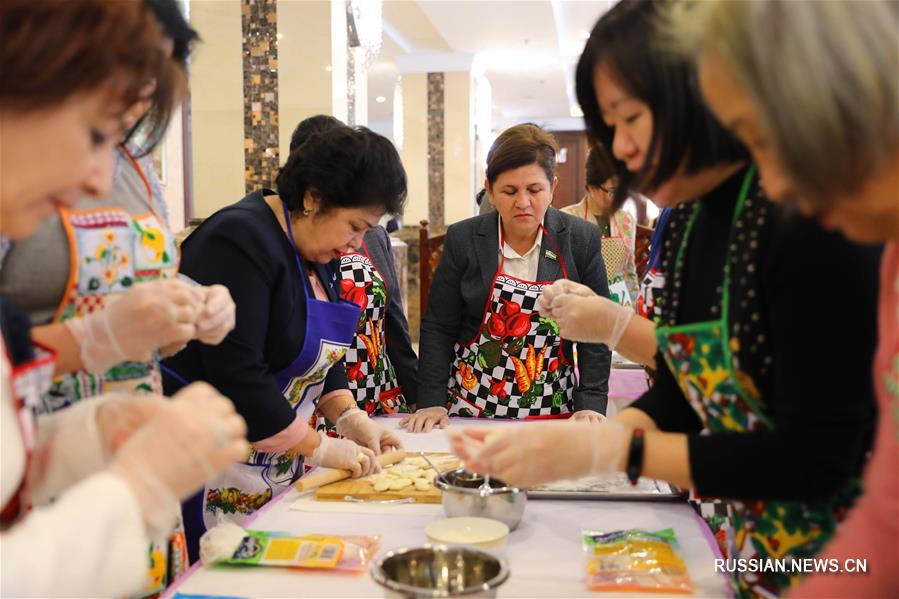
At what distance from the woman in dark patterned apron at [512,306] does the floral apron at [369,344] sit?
173mm

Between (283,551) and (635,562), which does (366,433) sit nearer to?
(283,551)

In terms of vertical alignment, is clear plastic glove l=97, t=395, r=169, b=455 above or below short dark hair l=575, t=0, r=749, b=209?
below

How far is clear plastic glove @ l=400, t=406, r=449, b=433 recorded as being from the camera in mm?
2457

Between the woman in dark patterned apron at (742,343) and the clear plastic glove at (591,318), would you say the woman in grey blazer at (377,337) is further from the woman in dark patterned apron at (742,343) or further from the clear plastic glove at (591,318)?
the woman in dark patterned apron at (742,343)

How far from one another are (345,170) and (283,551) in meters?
0.94

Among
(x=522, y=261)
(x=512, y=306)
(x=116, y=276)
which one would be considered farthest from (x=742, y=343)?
(x=522, y=261)

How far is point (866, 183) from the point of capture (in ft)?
2.67

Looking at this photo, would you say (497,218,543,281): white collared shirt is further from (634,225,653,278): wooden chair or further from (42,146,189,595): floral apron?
(42,146,189,595): floral apron

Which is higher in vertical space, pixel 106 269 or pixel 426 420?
pixel 106 269

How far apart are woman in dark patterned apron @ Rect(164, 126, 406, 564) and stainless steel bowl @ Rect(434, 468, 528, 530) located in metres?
0.36

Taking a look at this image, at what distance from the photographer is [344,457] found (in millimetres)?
1856

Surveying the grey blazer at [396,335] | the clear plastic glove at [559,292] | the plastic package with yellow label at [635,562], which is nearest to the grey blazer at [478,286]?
the grey blazer at [396,335]

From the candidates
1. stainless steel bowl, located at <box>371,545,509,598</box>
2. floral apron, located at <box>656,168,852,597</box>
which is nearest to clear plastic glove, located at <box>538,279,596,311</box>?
floral apron, located at <box>656,168,852,597</box>

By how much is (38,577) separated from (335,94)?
16.2ft
